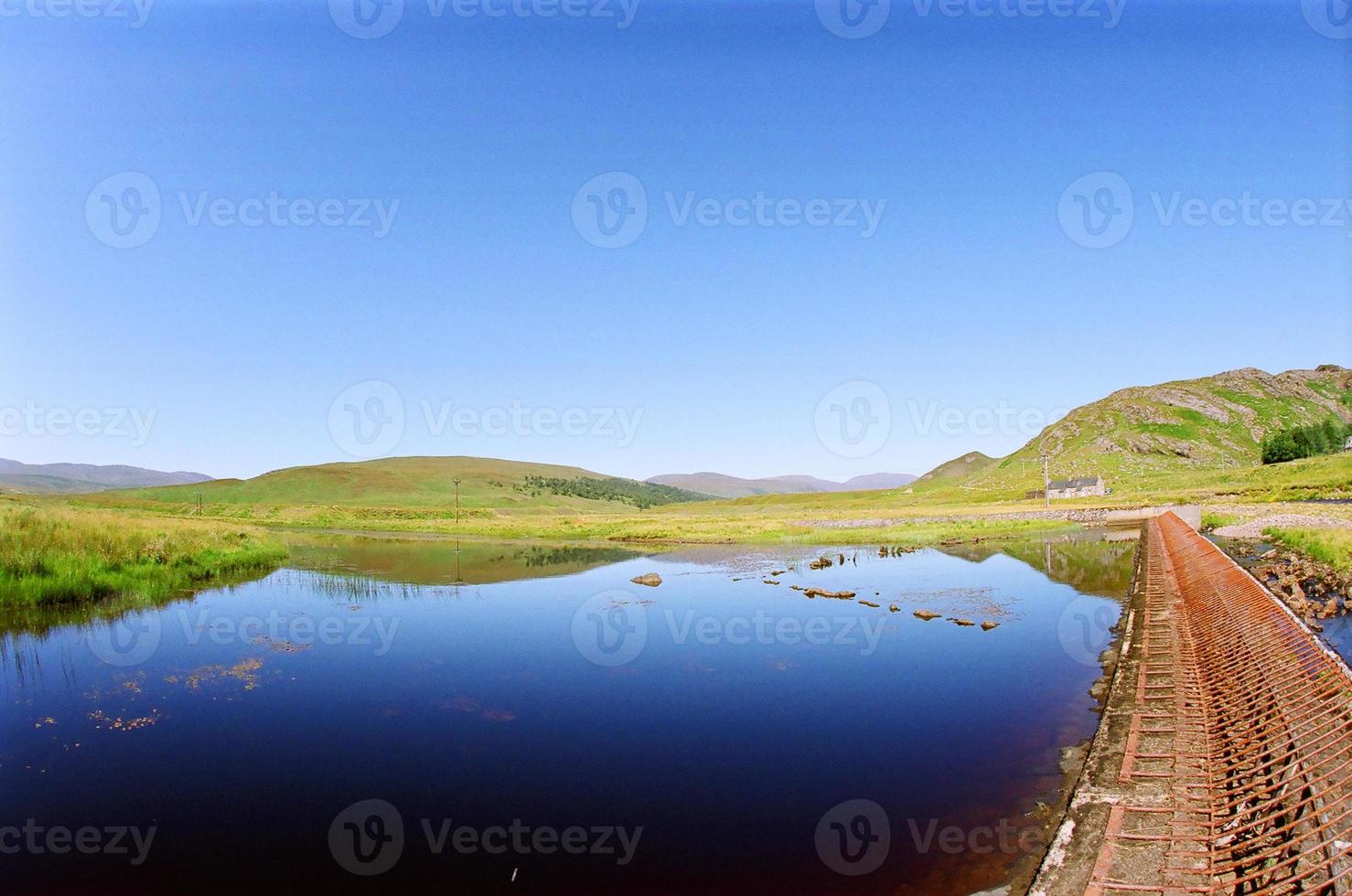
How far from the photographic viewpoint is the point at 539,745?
1266cm

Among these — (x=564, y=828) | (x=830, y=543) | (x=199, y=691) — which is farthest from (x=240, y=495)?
(x=564, y=828)

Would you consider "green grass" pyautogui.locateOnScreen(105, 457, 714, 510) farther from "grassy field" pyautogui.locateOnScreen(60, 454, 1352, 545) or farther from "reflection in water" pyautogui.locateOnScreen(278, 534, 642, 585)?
"reflection in water" pyautogui.locateOnScreen(278, 534, 642, 585)

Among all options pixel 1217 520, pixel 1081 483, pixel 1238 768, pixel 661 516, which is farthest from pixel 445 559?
pixel 1081 483

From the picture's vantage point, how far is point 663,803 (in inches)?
403

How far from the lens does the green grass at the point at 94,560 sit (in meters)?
23.0

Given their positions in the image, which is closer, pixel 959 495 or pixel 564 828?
pixel 564 828

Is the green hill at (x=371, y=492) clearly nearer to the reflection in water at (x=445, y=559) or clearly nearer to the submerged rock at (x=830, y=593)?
the reflection in water at (x=445, y=559)

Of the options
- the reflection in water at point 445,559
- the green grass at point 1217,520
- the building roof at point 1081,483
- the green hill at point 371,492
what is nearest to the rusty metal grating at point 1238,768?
the reflection in water at point 445,559

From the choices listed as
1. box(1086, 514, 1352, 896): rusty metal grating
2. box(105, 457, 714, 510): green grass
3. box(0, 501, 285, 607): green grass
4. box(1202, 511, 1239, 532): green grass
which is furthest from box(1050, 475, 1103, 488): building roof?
box(0, 501, 285, 607): green grass

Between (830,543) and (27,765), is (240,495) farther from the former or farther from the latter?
(27,765)

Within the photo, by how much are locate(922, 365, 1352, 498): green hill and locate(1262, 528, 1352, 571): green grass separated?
8745 centimetres

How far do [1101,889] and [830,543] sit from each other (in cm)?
5139

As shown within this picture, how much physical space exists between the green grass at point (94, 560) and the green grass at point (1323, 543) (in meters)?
45.4

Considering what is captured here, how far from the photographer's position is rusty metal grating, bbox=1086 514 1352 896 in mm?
6207
